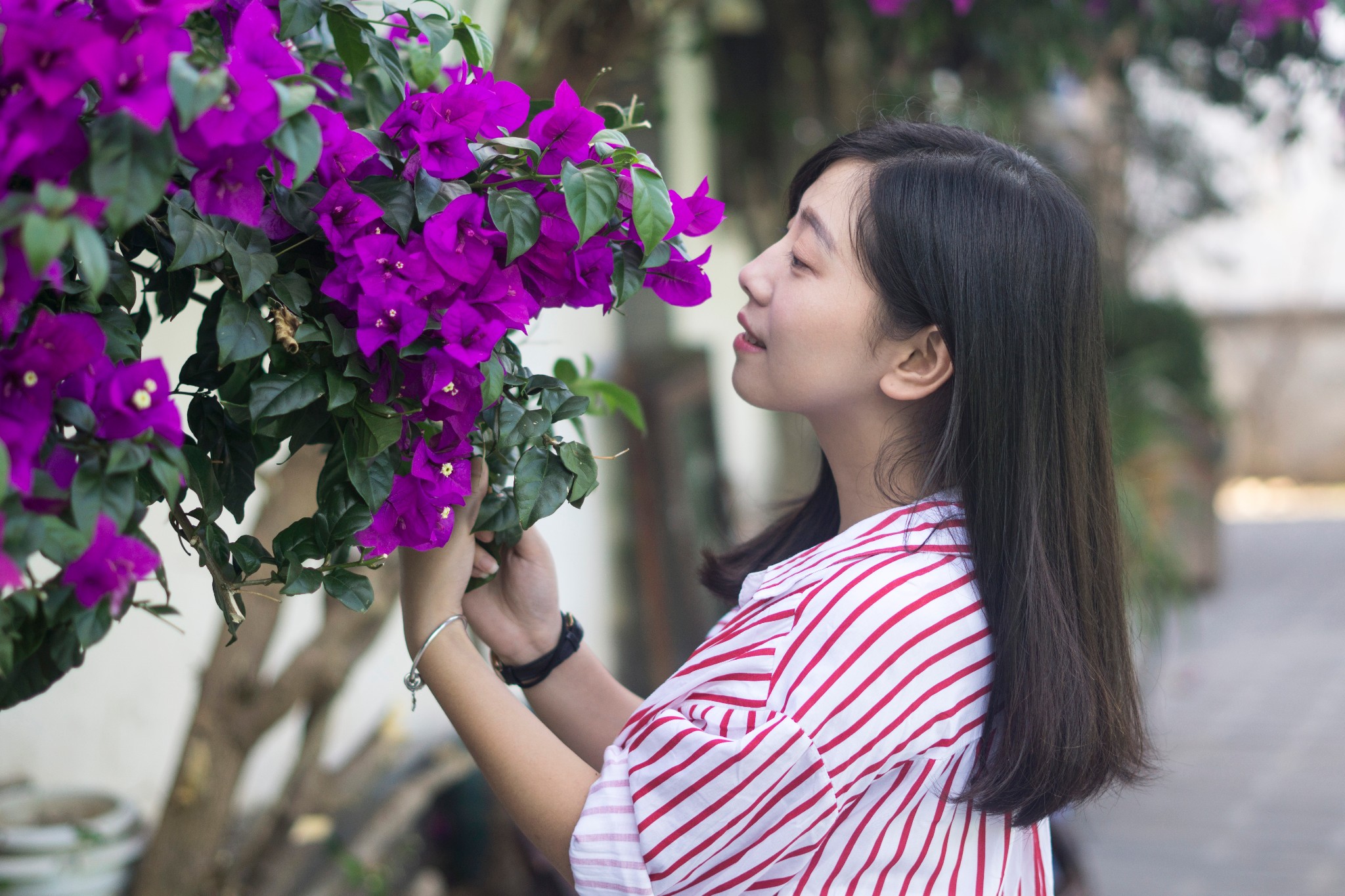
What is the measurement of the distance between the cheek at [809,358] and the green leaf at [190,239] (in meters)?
0.55

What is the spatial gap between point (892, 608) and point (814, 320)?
282 millimetres

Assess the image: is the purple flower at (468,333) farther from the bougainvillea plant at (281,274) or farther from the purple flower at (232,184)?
the purple flower at (232,184)

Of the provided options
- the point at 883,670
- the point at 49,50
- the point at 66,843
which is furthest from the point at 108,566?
the point at 66,843

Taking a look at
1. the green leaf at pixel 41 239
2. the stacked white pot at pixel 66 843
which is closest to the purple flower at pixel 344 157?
the green leaf at pixel 41 239

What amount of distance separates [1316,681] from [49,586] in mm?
5410

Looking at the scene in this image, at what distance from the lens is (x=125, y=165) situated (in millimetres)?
606

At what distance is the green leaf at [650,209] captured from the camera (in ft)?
2.74

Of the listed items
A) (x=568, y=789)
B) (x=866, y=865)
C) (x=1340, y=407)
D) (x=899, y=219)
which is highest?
(x=899, y=219)

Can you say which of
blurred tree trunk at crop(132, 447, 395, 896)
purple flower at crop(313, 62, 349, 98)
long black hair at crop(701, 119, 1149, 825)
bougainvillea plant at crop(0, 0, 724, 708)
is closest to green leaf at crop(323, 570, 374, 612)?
bougainvillea plant at crop(0, 0, 724, 708)

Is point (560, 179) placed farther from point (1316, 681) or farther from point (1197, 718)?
point (1316, 681)

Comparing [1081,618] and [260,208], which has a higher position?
[260,208]

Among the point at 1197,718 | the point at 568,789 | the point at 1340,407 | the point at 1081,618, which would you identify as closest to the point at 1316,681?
the point at 1197,718

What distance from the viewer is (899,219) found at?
1131 millimetres

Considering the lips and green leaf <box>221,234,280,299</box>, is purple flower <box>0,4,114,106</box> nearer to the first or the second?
green leaf <box>221,234,280,299</box>
